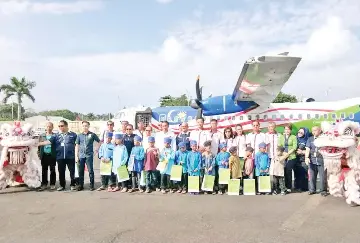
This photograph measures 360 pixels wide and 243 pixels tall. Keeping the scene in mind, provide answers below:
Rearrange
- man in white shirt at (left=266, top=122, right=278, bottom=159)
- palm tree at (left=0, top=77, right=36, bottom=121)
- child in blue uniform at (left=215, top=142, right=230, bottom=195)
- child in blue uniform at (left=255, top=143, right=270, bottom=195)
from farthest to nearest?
palm tree at (left=0, top=77, right=36, bottom=121), man in white shirt at (left=266, top=122, right=278, bottom=159), child in blue uniform at (left=215, top=142, right=230, bottom=195), child in blue uniform at (left=255, top=143, right=270, bottom=195)

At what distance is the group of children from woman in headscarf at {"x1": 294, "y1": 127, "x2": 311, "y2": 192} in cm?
52

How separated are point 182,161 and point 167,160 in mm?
369

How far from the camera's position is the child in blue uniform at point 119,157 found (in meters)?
9.05

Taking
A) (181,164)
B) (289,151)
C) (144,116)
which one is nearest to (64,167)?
(181,164)

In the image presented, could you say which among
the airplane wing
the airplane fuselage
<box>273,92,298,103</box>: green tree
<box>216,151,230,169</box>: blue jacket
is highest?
<box>273,92,298,103</box>: green tree

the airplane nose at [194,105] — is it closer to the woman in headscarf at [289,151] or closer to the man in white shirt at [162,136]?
the man in white shirt at [162,136]

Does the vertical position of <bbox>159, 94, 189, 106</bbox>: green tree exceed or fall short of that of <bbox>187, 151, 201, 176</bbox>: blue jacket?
it exceeds it

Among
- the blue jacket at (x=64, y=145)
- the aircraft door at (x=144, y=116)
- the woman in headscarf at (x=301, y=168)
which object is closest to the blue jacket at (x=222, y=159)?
the woman in headscarf at (x=301, y=168)

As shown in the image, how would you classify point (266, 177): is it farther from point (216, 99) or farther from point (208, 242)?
point (216, 99)

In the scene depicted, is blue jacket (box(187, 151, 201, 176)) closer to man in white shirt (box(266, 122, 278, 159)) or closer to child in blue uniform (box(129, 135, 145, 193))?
child in blue uniform (box(129, 135, 145, 193))

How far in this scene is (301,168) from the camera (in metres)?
8.97

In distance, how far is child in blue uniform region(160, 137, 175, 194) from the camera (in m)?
8.82

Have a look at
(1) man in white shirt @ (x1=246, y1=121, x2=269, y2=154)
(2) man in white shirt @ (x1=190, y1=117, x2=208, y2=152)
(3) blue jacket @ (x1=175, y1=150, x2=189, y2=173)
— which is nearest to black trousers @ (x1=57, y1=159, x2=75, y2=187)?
(3) blue jacket @ (x1=175, y1=150, x2=189, y2=173)

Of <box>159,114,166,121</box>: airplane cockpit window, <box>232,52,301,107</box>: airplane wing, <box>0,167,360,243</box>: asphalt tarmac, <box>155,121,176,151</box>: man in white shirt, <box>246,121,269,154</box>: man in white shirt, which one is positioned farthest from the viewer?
<box>159,114,166,121</box>: airplane cockpit window
